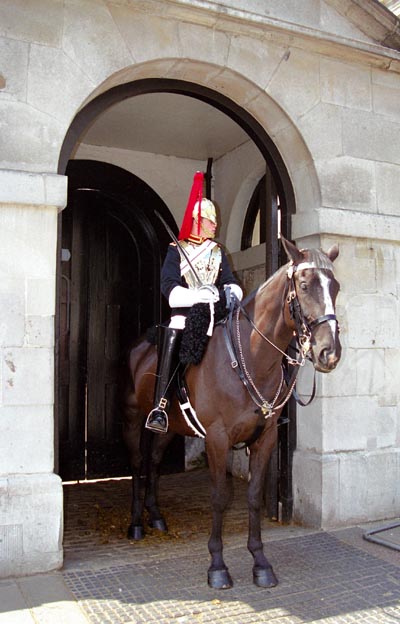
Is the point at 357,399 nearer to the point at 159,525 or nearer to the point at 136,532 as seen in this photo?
the point at 159,525

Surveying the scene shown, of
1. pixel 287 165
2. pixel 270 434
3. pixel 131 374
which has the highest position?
pixel 287 165

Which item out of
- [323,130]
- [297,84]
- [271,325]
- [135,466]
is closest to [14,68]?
[297,84]

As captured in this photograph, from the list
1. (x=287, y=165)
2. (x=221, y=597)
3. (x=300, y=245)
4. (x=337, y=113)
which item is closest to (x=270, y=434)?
(x=221, y=597)

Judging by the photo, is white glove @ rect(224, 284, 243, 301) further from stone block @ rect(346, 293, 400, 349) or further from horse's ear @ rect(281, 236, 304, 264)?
stone block @ rect(346, 293, 400, 349)

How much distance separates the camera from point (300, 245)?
5207 mm

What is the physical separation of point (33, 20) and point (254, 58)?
173 cm

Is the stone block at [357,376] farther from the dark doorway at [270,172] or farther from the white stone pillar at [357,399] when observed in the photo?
the dark doorway at [270,172]

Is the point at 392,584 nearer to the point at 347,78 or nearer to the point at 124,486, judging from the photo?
the point at 124,486

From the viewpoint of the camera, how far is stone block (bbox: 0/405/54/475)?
386cm

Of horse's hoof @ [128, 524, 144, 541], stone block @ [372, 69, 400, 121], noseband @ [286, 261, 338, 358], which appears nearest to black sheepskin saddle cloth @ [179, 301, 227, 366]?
noseband @ [286, 261, 338, 358]

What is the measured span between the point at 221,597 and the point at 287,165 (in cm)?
348

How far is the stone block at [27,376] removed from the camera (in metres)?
3.90

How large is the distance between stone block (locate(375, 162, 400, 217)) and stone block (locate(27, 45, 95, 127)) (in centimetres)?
264

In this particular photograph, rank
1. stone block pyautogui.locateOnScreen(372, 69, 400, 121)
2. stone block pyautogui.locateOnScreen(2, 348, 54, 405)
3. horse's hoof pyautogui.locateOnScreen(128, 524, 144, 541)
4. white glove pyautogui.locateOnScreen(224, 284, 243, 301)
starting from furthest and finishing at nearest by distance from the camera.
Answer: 1. stone block pyautogui.locateOnScreen(372, 69, 400, 121)
2. horse's hoof pyautogui.locateOnScreen(128, 524, 144, 541)
3. white glove pyautogui.locateOnScreen(224, 284, 243, 301)
4. stone block pyautogui.locateOnScreen(2, 348, 54, 405)
